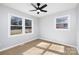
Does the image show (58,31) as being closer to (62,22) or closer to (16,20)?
(62,22)

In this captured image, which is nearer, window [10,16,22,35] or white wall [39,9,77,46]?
window [10,16,22,35]

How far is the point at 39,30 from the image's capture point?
407 cm

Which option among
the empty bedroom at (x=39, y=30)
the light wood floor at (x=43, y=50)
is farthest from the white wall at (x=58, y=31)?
the light wood floor at (x=43, y=50)

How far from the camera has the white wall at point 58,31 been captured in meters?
2.66

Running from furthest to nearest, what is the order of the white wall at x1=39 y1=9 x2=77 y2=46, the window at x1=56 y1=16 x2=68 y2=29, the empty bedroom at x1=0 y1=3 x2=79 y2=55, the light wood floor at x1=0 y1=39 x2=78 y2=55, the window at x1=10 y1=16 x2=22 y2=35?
the window at x1=56 y1=16 x2=68 y2=29
the white wall at x1=39 y1=9 x2=77 y2=46
the window at x1=10 y1=16 x2=22 y2=35
the empty bedroom at x1=0 y1=3 x2=79 y2=55
the light wood floor at x1=0 y1=39 x2=78 y2=55

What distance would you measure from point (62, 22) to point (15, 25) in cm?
217

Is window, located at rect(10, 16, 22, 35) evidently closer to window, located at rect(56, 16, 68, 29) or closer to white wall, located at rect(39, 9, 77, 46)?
white wall, located at rect(39, 9, 77, 46)

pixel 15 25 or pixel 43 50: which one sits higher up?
pixel 15 25

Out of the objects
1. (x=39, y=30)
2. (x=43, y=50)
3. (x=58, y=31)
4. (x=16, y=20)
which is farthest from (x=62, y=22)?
(x=16, y=20)

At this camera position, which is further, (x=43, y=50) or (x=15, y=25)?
(x=15, y=25)

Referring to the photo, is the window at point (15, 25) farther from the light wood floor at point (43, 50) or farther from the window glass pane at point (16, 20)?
the light wood floor at point (43, 50)

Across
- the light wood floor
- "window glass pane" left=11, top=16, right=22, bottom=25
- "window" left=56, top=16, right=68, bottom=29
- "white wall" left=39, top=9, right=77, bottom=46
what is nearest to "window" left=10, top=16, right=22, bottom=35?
"window glass pane" left=11, top=16, right=22, bottom=25

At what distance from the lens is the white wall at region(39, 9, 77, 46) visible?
2657 mm
